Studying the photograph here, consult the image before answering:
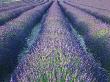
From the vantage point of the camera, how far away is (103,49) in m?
9.16

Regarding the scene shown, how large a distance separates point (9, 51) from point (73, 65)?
3.23 m

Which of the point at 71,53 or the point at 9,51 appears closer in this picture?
the point at 71,53

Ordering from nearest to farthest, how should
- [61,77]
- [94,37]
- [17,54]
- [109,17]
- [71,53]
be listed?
[61,77] → [71,53] → [17,54] → [94,37] → [109,17]

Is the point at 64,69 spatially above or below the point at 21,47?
above

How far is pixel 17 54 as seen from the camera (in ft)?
31.4

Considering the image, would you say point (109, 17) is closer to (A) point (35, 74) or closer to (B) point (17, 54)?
(B) point (17, 54)

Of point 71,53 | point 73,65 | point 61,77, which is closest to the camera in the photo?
point 61,77

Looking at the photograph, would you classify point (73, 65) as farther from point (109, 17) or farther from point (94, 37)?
point (109, 17)

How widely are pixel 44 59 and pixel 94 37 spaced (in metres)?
4.52

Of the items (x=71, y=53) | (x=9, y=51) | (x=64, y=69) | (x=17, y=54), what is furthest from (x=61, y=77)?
(x=17, y=54)

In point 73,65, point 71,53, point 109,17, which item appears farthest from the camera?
point 109,17

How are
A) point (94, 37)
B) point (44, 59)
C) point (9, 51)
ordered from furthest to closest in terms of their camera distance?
1. point (94, 37)
2. point (9, 51)
3. point (44, 59)

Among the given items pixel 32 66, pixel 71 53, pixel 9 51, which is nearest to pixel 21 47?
pixel 9 51

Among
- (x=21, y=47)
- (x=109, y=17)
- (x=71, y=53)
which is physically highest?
(x=71, y=53)
